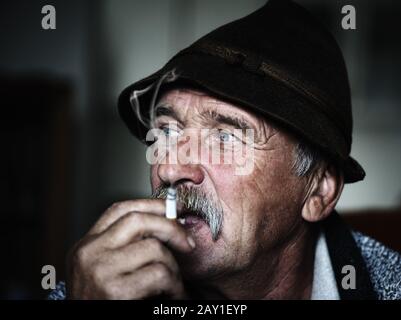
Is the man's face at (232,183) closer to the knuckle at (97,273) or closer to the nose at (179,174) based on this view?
the nose at (179,174)

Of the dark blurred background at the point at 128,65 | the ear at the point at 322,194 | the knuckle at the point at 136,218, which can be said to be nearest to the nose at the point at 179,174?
the knuckle at the point at 136,218

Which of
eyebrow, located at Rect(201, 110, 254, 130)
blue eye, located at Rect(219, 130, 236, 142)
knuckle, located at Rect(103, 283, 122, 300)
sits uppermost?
eyebrow, located at Rect(201, 110, 254, 130)

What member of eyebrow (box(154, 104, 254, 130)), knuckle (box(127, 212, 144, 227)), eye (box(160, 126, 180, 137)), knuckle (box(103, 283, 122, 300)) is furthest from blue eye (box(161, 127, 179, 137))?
knuckle (box(103, 283, 122, 300))

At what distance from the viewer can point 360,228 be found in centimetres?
229

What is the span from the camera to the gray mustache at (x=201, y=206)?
1477 mm

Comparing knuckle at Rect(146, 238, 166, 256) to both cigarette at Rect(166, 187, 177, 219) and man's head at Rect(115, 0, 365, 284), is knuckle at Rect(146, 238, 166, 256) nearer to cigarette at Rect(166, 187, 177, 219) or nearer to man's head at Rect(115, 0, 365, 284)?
cigarette at Rect(166, 187, 177, 219)

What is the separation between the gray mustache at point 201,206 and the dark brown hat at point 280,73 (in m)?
0.28

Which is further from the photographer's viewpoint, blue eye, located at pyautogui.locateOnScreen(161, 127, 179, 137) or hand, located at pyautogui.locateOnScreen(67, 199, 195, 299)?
blue eye, located at pyautogui.locateOnScreen(161, 127, 179, 137)

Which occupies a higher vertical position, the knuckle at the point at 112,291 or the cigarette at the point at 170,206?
the cigarette at the point at 170,206

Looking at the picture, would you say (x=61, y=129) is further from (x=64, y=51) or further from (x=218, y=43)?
(x=218, y=43)

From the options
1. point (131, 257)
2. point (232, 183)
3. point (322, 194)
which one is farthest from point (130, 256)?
point (322, 194)

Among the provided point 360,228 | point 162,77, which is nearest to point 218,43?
point 162,77

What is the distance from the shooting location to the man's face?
1.52 metres

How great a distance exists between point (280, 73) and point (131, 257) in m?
0.71
